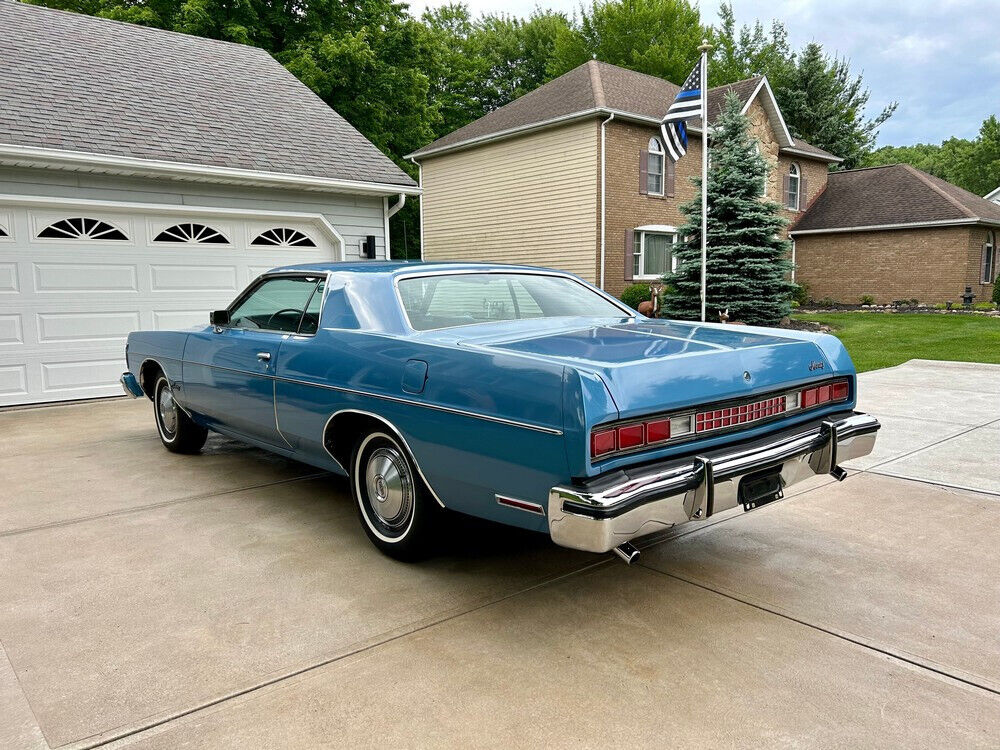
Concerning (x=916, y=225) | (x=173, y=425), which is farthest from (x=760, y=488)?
(x=916, y=225)

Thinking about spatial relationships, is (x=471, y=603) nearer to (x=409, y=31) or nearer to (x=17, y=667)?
(x=17, y=667)

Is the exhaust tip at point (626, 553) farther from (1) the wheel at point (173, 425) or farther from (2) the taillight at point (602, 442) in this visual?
(1) the wheel at point (173, 425)

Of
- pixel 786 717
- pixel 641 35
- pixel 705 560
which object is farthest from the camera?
pixel 641 35

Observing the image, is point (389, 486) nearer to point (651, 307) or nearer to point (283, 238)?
point (283, 238)

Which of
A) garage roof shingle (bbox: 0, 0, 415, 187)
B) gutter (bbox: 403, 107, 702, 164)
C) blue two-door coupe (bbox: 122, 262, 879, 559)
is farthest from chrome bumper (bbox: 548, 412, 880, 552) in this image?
gutter (bbox: 403, 107, 702, 164)

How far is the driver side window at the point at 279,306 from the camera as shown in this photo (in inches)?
175

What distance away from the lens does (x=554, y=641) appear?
302cm

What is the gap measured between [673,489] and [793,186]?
25451mm

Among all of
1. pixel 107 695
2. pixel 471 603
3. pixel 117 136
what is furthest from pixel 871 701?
pixel 117 136

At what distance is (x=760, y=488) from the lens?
10.5ft

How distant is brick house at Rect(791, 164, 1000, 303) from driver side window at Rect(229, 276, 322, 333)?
2277cm

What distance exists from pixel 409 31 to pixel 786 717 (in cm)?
2535

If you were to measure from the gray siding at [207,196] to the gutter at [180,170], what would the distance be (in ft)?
0.55

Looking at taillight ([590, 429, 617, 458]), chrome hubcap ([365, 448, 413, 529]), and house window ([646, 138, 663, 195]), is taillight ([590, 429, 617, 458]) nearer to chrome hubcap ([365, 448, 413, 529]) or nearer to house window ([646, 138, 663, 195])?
chrome hubcap ([365, 448, 413, 529])
